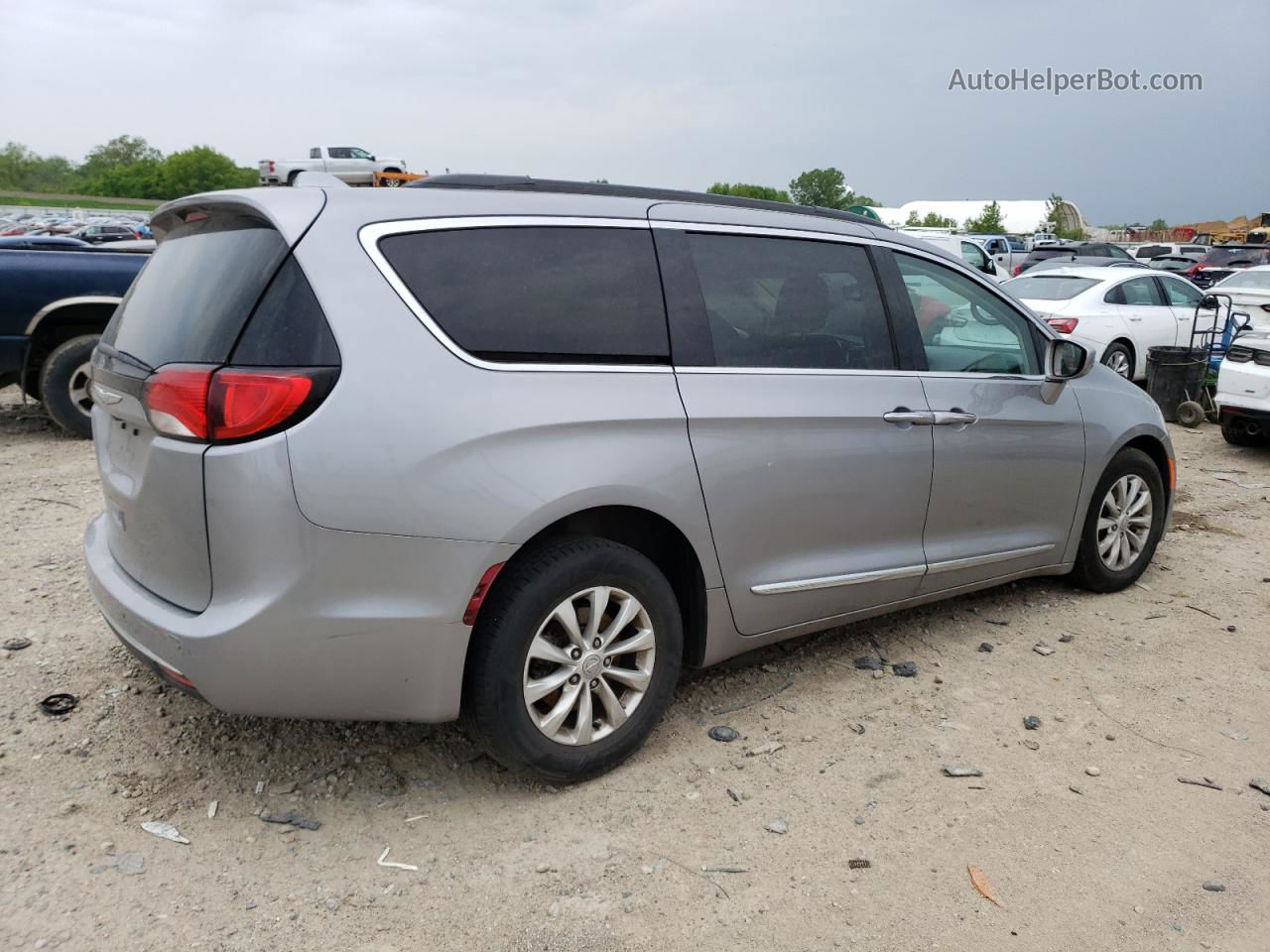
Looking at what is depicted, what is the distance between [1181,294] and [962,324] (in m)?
10.0

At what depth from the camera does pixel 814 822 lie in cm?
305

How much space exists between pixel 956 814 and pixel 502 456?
5.78ft

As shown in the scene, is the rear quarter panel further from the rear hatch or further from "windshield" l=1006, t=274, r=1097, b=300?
"windshield" l=1006, t=274, r=1097, b=300

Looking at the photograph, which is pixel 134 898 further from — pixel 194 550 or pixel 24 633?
pixel 24 633

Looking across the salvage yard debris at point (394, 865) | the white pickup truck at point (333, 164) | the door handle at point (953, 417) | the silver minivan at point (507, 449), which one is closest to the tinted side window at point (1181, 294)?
the door handle at point (953, 417)

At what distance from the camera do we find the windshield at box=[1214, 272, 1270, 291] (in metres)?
12.0

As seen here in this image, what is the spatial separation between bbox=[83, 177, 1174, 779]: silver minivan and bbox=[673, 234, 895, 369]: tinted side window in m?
0.01

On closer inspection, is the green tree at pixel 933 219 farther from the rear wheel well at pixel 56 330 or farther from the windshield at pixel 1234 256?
the rear wheel well at pixel 56 330

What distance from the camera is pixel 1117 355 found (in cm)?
1188

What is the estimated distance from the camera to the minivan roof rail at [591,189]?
3.24 metres

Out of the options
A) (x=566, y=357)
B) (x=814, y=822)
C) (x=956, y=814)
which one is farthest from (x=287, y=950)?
(x=956, y=814)

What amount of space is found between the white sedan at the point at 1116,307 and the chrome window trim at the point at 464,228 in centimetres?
961

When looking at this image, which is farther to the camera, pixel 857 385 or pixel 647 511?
pixel 857 385

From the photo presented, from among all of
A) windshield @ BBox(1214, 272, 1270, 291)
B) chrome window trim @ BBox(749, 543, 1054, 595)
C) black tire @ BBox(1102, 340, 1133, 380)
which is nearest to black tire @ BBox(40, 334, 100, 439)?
chrome window trim @ BBox(749, 543, 1054, 595)
